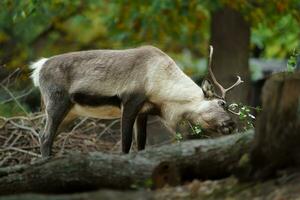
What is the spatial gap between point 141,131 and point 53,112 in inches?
40.4

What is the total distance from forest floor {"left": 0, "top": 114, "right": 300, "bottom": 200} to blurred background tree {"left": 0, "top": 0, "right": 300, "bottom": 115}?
0.79 metres

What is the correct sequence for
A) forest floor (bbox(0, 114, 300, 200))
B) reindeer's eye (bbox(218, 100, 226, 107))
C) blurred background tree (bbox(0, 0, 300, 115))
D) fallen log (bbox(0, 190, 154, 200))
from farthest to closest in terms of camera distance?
blurred background tree (bbox(0, 0, 300, 115)), reindeer's eye (bbox(218, 100, 226, 107)), forest floor (bbox(0, 114, 300, 200)), fallen log (bbox(0, 190, 154, 200))

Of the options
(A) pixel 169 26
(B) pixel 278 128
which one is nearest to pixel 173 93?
(B) pixel 278 128

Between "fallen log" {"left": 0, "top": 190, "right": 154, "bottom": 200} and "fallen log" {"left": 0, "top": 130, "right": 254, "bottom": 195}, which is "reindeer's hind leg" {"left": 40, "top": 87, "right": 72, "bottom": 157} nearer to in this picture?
"fallen log" {"left": 0, "top": 130, "right": 254, "bottom": 195}

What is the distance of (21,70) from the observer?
436 inches

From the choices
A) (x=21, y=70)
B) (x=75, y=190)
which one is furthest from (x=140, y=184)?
(x=21, y=70)

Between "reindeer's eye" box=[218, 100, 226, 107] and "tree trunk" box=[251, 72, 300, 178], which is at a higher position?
"tree trunk" box=[251, 72, 300, 178]

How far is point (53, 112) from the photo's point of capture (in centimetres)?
919

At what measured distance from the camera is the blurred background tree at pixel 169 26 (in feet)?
44.1

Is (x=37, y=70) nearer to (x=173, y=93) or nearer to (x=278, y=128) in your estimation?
(x=173, y=93)

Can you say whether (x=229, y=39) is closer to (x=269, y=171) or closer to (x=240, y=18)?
(x=240, y=18)

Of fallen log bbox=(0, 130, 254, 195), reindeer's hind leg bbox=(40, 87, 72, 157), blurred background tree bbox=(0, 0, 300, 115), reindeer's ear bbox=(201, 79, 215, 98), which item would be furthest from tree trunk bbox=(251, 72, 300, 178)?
blurred background tree bbox=(0, 0, 300, 115)

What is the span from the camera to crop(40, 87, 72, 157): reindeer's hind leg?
9156 millimetres

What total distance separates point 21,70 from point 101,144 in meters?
1.55
